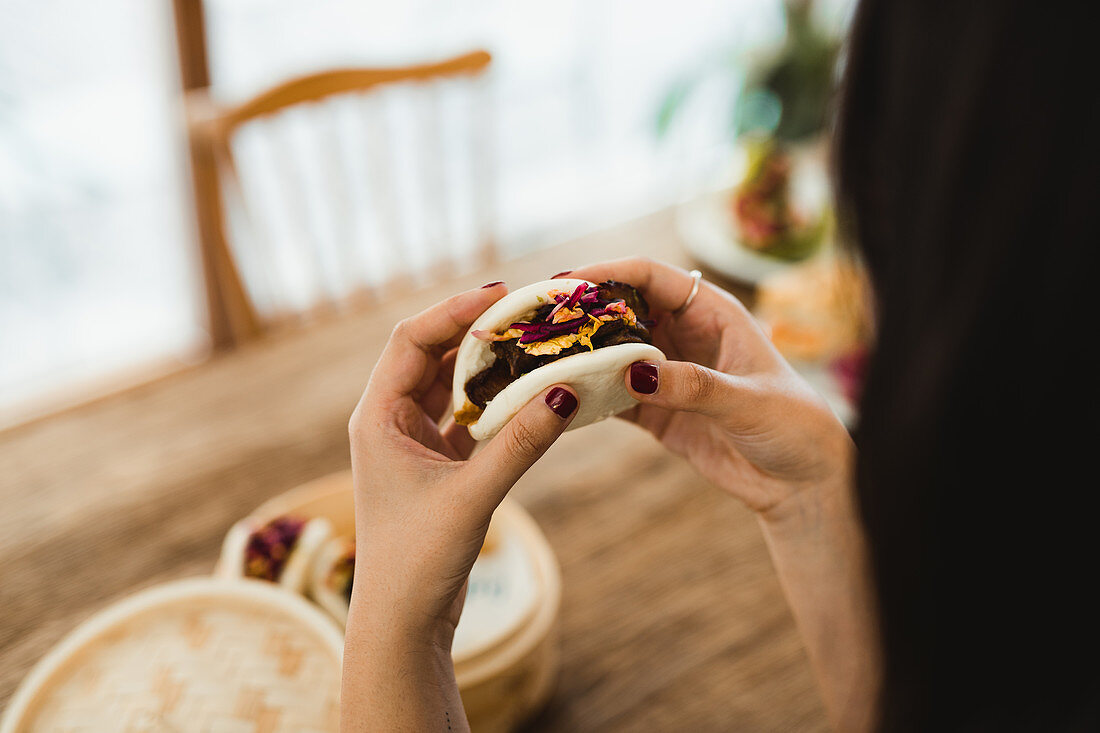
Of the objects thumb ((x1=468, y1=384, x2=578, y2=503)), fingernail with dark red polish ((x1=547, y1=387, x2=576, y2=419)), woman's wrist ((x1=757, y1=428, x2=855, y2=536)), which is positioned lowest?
woman's wrist ((x1=757, y1=428, x2=855, y2=536))

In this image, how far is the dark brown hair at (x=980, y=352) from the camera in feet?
1.38

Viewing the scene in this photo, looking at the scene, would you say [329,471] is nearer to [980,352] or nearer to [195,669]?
[195,669]

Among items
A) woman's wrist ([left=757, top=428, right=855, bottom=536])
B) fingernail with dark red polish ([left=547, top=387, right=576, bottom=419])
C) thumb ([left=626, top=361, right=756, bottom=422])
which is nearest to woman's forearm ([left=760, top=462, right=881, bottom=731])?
woman's wrist ([left=757, top=428, right=855, bottom=536])

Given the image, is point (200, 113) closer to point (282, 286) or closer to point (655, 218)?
point (282, 286)

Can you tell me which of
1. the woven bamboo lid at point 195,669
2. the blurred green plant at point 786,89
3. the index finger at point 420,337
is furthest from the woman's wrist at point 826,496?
the blurred green plant at point 786,89

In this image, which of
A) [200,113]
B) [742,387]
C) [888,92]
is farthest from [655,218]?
[888,92]

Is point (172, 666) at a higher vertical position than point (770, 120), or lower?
lower

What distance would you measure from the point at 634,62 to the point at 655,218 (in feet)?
7.29

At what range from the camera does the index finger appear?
28.2 inches

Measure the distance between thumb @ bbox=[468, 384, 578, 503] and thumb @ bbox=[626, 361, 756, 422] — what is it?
0.28 ft

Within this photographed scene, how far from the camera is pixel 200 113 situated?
141 cm

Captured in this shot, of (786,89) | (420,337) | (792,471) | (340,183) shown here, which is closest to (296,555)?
(420,337)

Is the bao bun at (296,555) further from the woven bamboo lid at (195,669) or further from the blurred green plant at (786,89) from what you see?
the blurred green plant at (786,89)

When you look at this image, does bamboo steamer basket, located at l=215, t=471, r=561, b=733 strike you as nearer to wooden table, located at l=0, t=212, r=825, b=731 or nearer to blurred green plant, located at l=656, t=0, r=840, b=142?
wooden table, located at l=0, t=212, r=825, b=731
